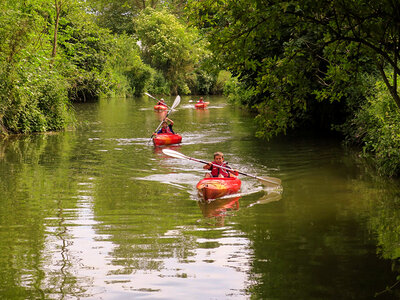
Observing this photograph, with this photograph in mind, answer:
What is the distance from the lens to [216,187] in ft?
35.2

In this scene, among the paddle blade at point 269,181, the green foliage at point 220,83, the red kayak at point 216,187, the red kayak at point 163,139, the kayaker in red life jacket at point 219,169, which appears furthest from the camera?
the green foliage at point 220,83

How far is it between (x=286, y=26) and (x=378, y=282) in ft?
10.8

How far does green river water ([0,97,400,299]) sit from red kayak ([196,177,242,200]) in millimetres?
230

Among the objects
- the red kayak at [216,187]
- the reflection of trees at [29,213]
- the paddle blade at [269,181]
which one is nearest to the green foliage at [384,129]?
the paddle blade at [269,181]

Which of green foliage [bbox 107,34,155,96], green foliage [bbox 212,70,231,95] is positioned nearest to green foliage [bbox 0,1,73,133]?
green foliage [bbox 107,34,155,96]

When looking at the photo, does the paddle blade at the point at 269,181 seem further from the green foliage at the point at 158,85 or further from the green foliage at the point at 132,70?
the green foliage at the point at 158,85

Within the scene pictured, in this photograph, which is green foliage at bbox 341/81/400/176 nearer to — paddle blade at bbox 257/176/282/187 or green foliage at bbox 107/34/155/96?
paddle blade at bbox 257/176/282/187

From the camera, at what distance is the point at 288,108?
702cm

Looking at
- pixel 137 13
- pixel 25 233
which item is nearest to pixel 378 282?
pixel 25 233

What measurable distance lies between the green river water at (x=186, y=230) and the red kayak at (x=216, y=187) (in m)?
0.23

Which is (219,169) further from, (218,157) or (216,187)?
(216,187)

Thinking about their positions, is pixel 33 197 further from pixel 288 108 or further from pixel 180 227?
pixel 288 108

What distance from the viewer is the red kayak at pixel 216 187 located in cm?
1056

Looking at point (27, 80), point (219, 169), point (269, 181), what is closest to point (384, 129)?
point (269, 181)
